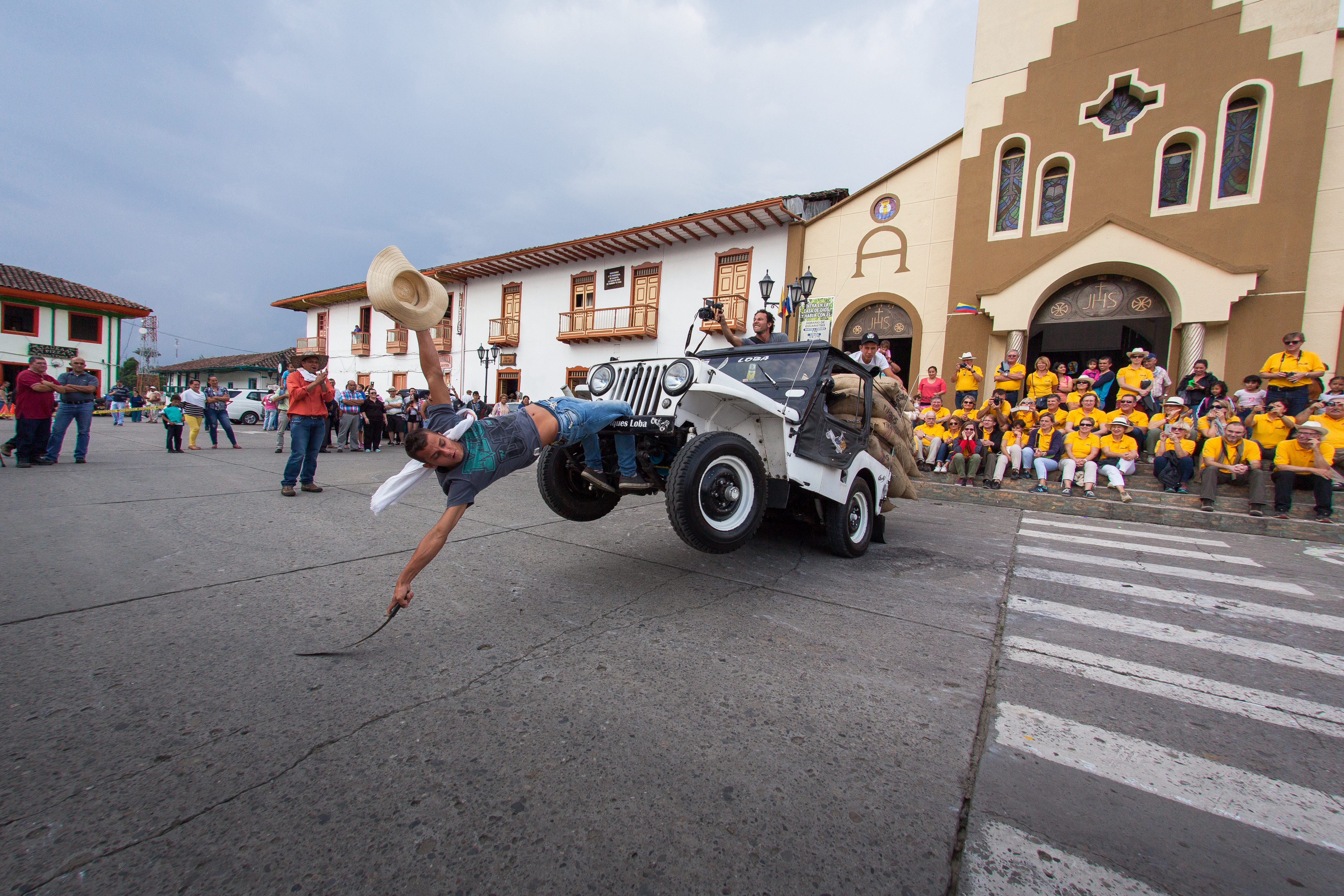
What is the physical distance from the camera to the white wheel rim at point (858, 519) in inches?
196

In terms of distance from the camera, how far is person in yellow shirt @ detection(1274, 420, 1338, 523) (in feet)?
23.2

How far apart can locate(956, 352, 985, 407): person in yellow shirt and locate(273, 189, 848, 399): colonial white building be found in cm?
575

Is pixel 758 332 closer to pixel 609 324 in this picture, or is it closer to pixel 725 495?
pixel 725 495

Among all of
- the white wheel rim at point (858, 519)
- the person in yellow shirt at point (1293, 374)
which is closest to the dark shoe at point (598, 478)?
the white wheel rim at point (858, 519)

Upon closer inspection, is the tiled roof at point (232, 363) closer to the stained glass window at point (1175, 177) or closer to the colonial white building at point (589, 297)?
the colonial white building at point (589, 297)

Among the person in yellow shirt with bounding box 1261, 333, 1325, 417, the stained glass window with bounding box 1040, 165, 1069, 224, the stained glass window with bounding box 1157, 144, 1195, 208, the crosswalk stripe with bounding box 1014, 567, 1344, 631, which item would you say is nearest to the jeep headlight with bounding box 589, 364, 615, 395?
the crosswalk stripe with bounding box 1014, 567, 1344, 631

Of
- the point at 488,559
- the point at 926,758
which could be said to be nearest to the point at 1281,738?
the point at 926,758

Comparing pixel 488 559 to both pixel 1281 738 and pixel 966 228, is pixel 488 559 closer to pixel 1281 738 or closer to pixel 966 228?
pixel 1281 738

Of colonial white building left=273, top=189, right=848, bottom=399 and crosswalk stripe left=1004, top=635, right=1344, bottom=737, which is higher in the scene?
colonial white building left=273, top=189, right=848, bottom=399

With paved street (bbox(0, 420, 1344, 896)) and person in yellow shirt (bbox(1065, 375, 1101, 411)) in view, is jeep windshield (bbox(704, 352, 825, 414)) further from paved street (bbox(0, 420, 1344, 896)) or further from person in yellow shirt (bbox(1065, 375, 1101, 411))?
person in yellow shirt (bbox(1065, 375, 1101, 411))

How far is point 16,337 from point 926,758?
48.0 meters

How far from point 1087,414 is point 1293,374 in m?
2.87

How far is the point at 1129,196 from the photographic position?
39.2 ft

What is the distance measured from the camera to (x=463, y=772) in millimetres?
1892
